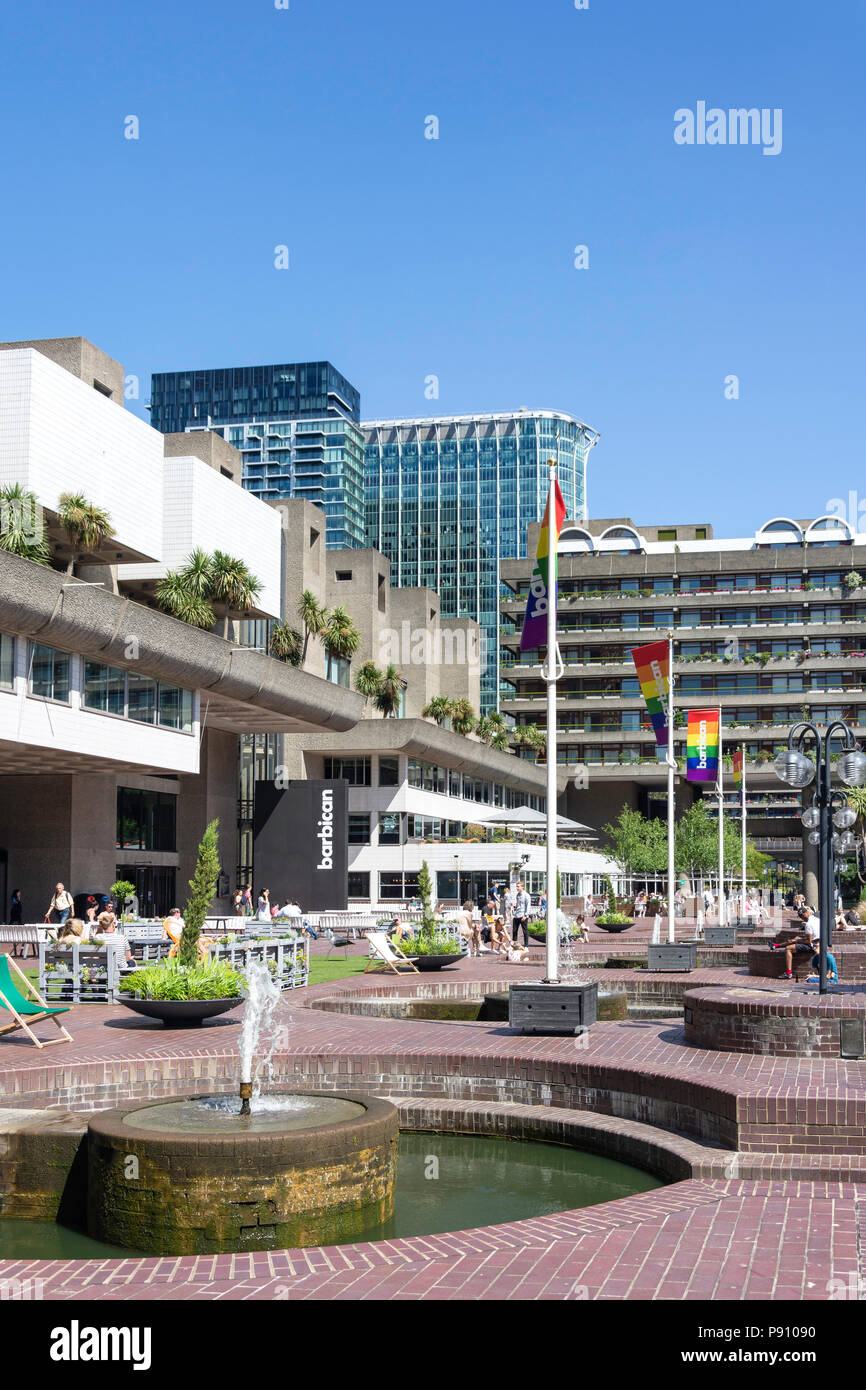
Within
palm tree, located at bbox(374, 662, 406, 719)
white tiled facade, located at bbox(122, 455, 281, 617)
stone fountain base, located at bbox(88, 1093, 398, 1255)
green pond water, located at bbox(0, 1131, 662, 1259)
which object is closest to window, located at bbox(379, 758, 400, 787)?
palm tree, located at bbox(374, 662, 406, 719)

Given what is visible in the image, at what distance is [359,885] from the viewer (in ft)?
193

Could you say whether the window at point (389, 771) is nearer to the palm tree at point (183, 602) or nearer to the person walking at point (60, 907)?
the palm tree at point (183, 602)

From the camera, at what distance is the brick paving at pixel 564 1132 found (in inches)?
267

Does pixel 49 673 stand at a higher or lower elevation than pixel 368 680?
lower

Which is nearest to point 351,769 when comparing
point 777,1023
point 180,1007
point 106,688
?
point 106,688

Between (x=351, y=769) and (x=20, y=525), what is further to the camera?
(x=351, y=769)

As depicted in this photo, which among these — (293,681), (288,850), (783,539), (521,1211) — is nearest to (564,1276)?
(521,1211)

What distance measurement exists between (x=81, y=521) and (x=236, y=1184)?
3276cm

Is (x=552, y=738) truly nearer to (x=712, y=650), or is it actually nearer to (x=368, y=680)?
(x=368, y=680)

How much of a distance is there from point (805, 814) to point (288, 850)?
109 feet

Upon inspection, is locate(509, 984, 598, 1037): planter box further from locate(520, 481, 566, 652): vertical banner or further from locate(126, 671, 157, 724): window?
locate(126, 671, 157, 724): window

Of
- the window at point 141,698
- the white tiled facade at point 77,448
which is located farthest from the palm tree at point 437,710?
the window at point 141,698

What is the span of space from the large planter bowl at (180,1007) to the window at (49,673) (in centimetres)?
1768
